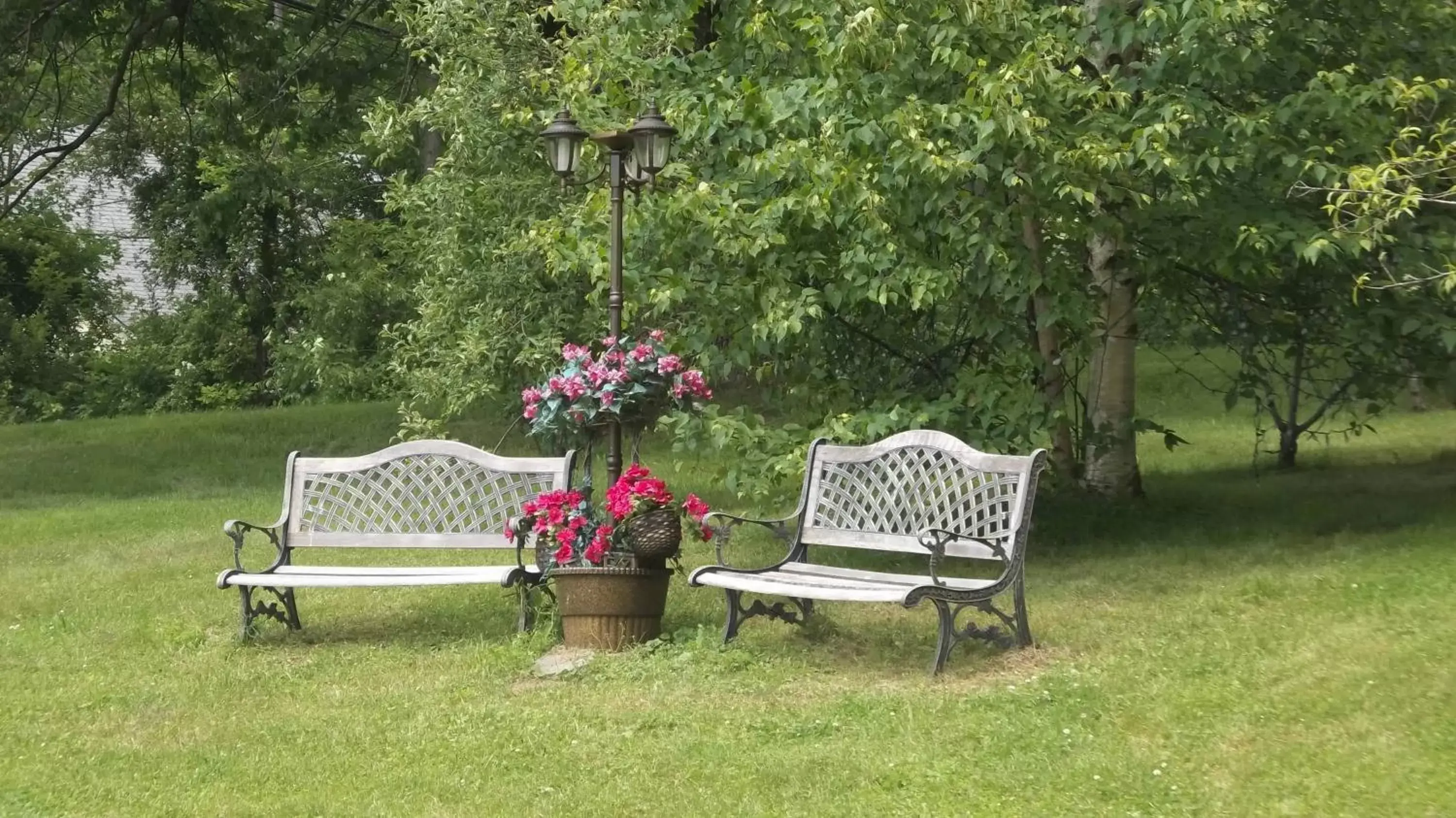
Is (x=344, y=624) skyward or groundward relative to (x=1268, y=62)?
groundward

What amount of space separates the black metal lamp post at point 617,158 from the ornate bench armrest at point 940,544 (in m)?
1.57

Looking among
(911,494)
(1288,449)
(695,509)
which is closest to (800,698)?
(695,509)

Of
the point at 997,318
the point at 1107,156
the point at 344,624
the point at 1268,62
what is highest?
the point at 1268,62

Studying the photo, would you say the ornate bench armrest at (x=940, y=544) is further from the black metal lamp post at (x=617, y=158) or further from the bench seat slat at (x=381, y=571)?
the bench seat slat at (x=381, y=571)

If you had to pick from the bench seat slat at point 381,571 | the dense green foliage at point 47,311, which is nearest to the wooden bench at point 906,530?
the bench seat slat at point 381,571

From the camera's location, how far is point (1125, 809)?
4676mm

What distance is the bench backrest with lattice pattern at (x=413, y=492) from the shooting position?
25.9 ft

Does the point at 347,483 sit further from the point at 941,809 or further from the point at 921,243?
the point at 941,809

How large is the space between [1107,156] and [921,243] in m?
1.15

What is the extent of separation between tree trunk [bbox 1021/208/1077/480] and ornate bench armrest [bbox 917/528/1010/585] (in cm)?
208

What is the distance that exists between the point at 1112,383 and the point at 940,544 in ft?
14.7

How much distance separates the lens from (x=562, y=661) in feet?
22.9

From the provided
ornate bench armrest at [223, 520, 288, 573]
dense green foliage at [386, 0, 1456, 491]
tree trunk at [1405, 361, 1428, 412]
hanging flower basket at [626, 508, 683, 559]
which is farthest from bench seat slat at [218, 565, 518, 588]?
tree trunk at [1405, 361, 1428, 412]

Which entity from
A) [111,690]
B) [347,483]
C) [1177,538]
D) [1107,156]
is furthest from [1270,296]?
[111,690]
